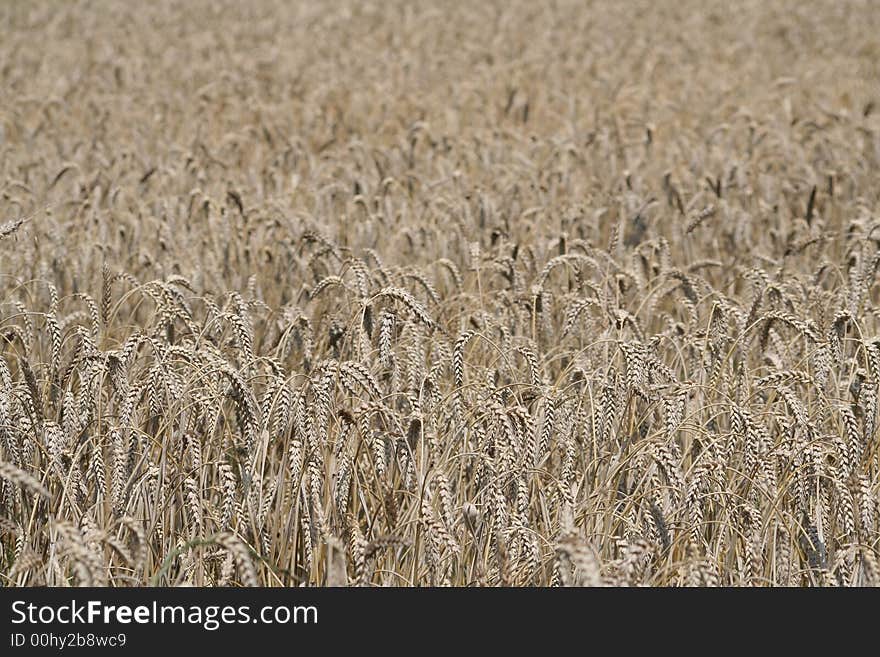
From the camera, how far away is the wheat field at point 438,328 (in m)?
2.42

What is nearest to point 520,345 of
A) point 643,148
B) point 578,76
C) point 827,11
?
point 643,148

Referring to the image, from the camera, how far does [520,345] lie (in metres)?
3.29

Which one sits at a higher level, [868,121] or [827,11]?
[827,11]

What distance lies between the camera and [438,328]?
108 inches

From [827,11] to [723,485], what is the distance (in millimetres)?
12599

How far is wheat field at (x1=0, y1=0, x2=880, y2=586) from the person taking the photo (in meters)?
2.42

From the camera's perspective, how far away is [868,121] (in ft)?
25.1

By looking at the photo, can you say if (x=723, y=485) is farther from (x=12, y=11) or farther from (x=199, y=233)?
(x=12, y=11)

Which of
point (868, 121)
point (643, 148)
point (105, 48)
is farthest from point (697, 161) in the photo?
point (105, 48)

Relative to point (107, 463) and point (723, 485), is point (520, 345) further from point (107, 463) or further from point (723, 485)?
point (107, 463)

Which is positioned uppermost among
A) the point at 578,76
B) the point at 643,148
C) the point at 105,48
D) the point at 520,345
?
the point at 105,48

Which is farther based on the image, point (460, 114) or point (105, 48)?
point (105, 48)
